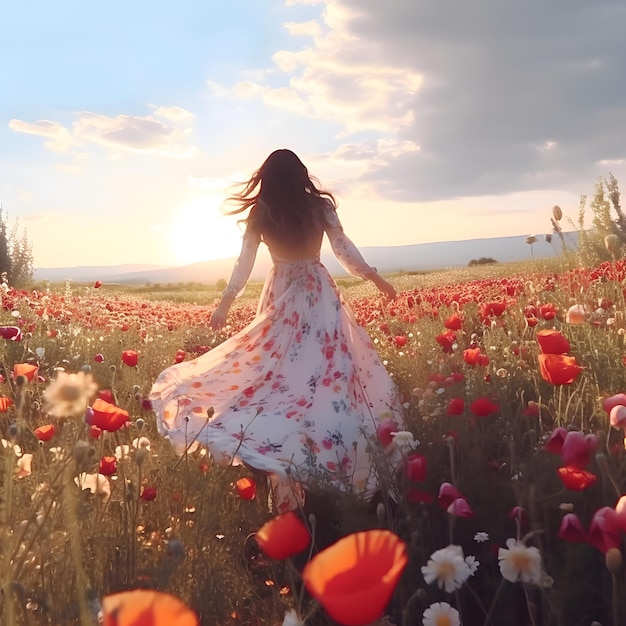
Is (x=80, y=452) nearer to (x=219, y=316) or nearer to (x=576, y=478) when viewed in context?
(x=576, y=478)

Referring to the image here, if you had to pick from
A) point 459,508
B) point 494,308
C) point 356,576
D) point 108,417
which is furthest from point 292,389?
point 356,576

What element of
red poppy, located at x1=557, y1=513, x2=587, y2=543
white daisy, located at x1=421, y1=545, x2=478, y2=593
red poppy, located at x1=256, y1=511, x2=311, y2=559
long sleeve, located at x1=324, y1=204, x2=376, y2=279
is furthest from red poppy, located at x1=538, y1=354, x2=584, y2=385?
long sleeve, located at x1=324, y1=204, x2=376, y2=279

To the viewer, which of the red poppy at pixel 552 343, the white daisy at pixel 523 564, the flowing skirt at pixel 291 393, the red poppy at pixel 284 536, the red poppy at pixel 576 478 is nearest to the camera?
the red poppy at pixel 284 536

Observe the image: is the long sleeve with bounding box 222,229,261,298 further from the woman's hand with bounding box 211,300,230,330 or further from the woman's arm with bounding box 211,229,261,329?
the woman's hand with bounding box 211,300,230,330

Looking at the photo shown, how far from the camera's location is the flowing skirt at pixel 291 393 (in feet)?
10.7

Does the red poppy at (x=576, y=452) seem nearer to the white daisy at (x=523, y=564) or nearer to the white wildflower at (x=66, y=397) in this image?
the white daisy at (x=523, y=564)

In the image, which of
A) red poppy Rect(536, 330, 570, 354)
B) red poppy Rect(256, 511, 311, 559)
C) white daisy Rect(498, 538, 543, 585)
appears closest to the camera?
red poppy Rect(256, 511, 311, 559)

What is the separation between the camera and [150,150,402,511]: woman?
10.9 ft

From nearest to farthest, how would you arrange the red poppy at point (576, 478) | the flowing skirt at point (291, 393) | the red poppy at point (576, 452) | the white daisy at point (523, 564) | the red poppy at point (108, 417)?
the white daisy at point (523, 564) → the red poppy at point (576, 478) → the red poppy at point (576, 452) → the red poppy at point (108, 417) → the flowing skirt at point (291, 393)

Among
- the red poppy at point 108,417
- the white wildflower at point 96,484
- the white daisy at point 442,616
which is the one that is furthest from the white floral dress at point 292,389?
the white daisy at point 442,616

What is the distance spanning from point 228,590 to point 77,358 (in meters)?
3.60

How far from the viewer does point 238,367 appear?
13.4 feet

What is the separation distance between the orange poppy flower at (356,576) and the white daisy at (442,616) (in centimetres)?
79

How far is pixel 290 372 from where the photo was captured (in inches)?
152
